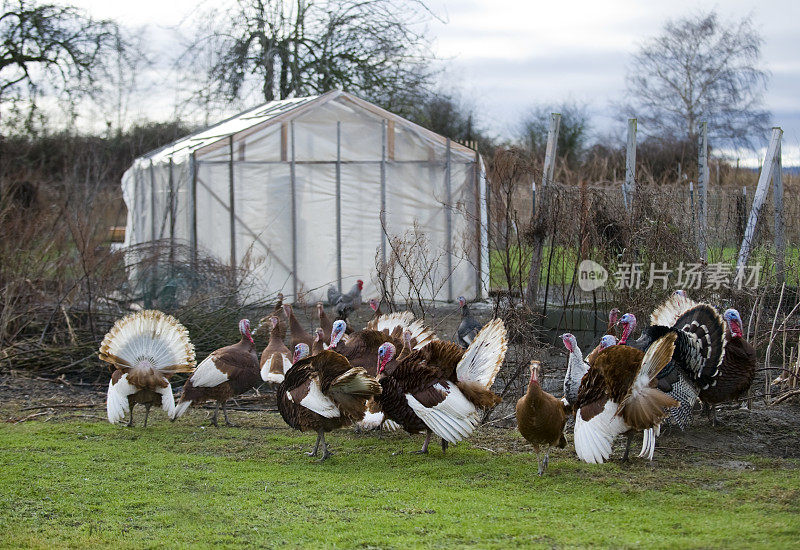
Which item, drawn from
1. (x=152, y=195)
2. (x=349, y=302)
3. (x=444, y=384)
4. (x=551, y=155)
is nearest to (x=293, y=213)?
(x=152, y=195)

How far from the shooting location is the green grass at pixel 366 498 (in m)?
5.17

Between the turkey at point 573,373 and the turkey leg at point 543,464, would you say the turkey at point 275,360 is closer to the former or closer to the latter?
the turkey at point 573,373

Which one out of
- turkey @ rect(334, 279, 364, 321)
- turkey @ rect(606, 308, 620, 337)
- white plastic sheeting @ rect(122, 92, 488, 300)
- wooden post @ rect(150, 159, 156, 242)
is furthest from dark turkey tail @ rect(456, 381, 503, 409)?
wooden post @ rect(150, 159, 156, 242)

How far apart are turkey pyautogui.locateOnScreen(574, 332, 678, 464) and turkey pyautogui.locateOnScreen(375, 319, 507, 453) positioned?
0.97 metres

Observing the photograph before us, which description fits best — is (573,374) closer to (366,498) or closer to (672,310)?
(672,310)

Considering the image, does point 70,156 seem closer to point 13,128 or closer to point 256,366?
point 13,128

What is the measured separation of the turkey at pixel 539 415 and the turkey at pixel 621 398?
0.69 ft

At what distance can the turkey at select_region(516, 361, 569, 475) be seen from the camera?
6676mm

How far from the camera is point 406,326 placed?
9.00 metres

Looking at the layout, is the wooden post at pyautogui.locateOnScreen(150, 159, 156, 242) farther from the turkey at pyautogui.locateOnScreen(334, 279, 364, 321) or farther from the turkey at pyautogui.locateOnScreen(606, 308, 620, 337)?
the turkey at pyautogui.locateOnScreen(606, 308, 620, 337)

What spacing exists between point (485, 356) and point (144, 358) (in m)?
3.71

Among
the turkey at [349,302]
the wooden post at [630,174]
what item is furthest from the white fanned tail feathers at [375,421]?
the turkey at [349,302]

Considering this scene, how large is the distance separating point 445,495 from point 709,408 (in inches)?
141

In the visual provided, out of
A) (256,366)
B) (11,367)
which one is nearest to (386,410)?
(256,366)
